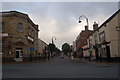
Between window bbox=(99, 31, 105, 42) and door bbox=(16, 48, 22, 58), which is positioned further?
door bbox=(16, 48, 22, 58)

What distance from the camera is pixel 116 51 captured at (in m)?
26.6

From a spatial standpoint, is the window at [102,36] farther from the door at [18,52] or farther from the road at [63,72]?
the door at [18,52]

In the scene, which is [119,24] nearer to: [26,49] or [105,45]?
[105,45]

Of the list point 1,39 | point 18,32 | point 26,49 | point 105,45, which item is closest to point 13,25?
point 18,32

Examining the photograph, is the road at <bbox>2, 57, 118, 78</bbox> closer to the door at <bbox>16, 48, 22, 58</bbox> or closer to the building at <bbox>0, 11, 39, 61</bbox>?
the building at <bbox>0, 11, 39, 61</bbox>

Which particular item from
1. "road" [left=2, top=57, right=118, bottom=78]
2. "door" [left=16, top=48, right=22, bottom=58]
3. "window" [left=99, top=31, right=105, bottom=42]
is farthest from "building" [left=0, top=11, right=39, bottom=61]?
"window" [left=99, top=31, right=105, bottom=42]

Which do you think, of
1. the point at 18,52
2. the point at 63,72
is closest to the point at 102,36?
the point at 18,52

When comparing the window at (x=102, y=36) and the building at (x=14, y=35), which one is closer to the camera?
the building at (x=14, y=35)

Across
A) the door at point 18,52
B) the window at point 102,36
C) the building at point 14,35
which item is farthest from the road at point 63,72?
the door at point 18,52

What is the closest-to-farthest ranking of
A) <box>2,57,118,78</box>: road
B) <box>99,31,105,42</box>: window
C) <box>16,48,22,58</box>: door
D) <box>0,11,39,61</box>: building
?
<box>2,57,118,78</box>: road → <box>0,11,39,61</box>: building → <box>99,31,105,42</box>: window → <box>16,48,22,58</box>: door

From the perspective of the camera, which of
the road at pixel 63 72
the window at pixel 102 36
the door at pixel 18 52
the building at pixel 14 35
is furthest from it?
the door at pixel 18 52

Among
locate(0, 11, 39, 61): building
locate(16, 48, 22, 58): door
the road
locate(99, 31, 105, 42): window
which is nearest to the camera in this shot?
the road

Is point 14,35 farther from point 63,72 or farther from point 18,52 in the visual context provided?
point 63,72

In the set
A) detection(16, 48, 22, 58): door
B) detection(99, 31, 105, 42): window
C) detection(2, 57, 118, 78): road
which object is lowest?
detection(2, 57, 118, 78): road
